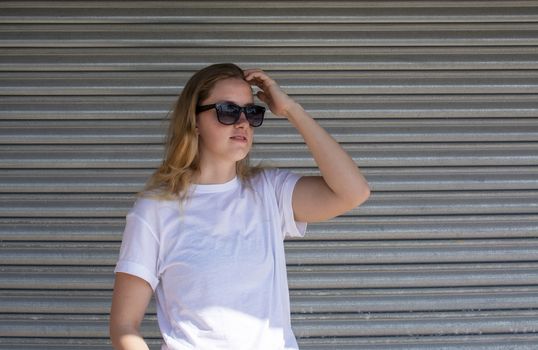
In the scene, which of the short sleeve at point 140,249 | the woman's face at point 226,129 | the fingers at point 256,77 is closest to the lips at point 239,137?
the woman's face at point 226,129

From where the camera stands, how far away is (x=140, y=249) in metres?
2.53

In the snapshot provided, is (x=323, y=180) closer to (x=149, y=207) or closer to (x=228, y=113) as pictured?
(x=228, y=113)

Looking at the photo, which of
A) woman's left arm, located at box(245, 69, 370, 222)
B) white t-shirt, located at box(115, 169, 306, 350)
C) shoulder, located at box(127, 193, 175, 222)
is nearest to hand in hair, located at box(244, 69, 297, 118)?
woman's left arm, located at box(245, 69, 370, 222)

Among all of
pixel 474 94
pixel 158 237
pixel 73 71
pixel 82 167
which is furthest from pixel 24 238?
pixel 474 94

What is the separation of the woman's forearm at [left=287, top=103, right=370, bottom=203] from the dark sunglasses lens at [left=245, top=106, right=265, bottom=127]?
0.52 feet

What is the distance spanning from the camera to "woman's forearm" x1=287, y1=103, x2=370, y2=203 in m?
2.73

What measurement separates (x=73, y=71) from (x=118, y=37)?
29cm

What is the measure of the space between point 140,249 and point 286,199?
504 mm

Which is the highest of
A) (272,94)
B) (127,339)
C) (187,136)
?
(272,94)

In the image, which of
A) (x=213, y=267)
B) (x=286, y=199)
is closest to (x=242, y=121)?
(x=286, y=199)

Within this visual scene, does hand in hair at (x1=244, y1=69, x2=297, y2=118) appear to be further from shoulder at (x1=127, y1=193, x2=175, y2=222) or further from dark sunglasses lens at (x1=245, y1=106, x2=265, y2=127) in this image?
shoulder at (x1=127, y1=193, x2=175, y2=222)

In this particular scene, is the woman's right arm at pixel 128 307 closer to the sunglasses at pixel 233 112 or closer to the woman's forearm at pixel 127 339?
the woman's forearm at pixel 127 339

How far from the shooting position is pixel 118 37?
445cm

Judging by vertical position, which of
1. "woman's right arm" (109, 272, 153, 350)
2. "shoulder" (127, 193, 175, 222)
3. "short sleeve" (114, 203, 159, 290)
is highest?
"shoulder" (127, 193, 175, 222)
